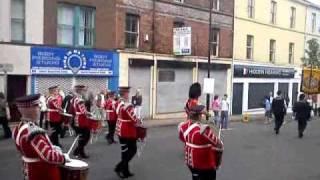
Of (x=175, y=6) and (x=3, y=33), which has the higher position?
(x=175, y=6)

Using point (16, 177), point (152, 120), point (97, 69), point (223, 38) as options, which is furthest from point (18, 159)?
point (223, 38)

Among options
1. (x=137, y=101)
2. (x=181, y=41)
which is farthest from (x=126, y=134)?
(x=181, y=41)

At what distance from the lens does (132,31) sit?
85.6 ft

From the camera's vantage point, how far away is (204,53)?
104 feet

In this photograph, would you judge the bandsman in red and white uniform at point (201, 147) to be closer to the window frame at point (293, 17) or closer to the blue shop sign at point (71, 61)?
the blue shop sign at point (71, 61)

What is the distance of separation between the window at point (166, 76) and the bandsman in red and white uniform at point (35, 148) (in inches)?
895

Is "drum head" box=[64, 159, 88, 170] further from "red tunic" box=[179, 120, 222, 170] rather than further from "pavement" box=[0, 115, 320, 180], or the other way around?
"pavement" box=[0, 115, 320, 180]

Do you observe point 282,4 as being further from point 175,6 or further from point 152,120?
point 152,120

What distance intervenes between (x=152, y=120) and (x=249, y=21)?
1323 centimetres

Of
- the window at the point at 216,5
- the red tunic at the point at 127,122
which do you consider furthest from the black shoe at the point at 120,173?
the window at the point at 216,5

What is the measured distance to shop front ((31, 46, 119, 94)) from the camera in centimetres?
2161

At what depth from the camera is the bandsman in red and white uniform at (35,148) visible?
5344 mm

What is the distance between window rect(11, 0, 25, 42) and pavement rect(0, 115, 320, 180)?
6.11 m

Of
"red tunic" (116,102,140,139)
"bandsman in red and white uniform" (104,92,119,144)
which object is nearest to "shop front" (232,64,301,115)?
"bandsman in red and white uniform" (104,92,119,144)
